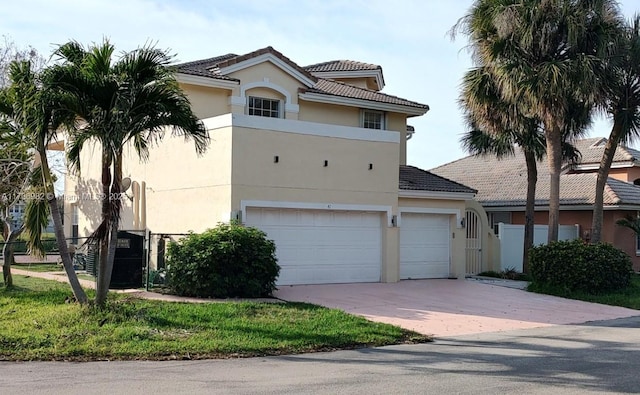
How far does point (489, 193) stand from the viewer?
109 feet

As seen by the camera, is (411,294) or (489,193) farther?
(489,193)

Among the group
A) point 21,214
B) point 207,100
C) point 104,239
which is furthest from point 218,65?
point 21,214

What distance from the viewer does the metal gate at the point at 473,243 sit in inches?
1001

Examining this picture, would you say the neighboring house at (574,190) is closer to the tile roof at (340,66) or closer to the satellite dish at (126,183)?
the tile roof at (340,66)

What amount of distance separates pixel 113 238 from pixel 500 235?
54.9ft

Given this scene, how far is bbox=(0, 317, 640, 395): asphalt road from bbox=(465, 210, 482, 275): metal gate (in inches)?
522

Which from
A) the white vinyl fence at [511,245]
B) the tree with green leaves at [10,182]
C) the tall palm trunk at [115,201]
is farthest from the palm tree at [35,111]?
the white vinyl fence at [511,245]

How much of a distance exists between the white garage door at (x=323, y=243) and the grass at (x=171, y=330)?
12.0ft

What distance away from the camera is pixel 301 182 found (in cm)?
1894

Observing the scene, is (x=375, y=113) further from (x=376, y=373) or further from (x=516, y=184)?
(x=376, y=373)

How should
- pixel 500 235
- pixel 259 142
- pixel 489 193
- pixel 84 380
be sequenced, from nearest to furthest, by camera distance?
pixel 84 380, pixel 259 142, pixel 500 235, pixel 489 193

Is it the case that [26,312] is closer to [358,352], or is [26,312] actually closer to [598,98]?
[358,352]

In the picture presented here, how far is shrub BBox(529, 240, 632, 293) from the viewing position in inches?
783

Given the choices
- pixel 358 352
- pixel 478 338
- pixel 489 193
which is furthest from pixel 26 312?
pixel 489 193
